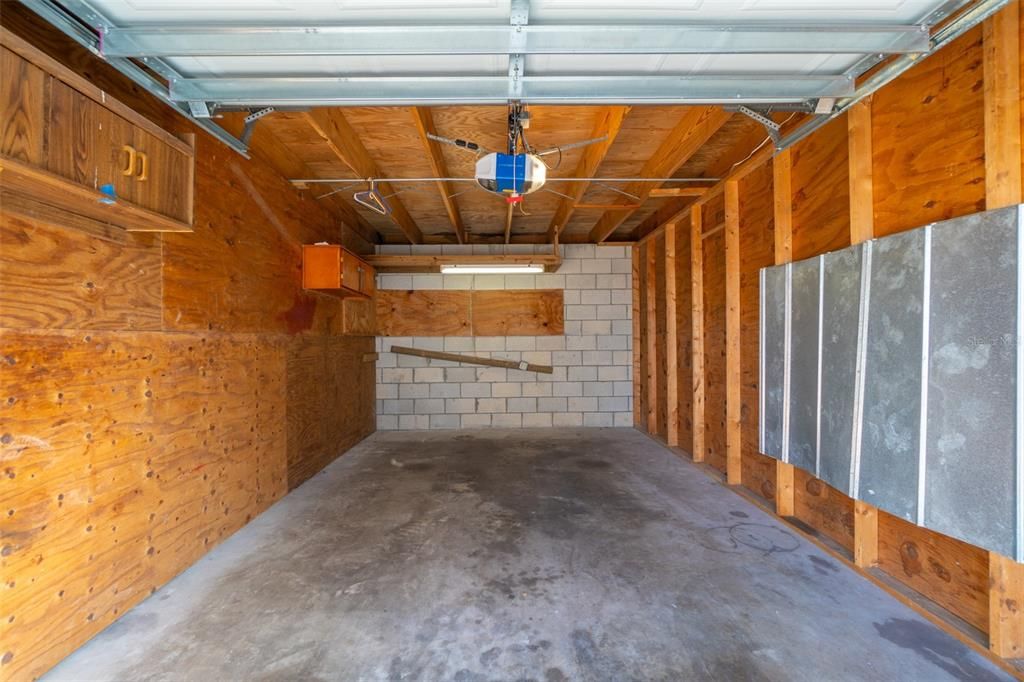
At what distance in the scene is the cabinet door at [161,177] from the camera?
151 centimetres

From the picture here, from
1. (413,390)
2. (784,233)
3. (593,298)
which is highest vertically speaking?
(784,233)

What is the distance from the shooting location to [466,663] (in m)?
1.46

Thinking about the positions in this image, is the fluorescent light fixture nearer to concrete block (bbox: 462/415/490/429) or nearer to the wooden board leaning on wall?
the wooden board leaning on wall

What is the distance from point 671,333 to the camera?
418 cm

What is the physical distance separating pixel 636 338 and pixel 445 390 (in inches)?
98.1

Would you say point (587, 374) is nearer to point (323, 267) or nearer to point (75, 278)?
point (323, 267)

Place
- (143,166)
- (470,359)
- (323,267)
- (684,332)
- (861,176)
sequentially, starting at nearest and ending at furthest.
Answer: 1. (143,166)
2. (861,176)
3. (323,267)
4. (684,332)
5. (470,359)

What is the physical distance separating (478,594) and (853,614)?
1.54 metres

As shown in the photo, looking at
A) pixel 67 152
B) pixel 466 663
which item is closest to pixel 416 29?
pixel 67 152

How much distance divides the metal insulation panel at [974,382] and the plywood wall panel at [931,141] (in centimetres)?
20

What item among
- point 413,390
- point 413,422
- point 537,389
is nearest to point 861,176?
point 537,389

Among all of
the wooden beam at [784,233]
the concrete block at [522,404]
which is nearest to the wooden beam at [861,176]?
the wooden beam at [784,233]

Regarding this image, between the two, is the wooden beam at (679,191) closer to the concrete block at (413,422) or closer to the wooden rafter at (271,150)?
the wooden rafter at (271,150)

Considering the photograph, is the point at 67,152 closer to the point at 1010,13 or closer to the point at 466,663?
the point at 466,663
